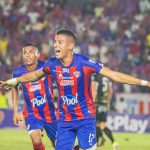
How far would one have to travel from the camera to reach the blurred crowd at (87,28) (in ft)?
78.1

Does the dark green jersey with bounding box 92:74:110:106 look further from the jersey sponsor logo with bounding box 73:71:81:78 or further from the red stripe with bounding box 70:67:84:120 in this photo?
the jersey sponsor logo with bounding box 73:71:81:78

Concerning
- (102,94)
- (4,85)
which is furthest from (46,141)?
(4,85)

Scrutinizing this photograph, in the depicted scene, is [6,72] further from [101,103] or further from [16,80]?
[16,80]

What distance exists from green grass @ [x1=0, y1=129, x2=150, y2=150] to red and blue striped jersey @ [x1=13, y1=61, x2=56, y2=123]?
13.9 ft

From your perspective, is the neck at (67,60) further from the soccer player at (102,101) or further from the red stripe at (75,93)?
the soccer player at (102,101)

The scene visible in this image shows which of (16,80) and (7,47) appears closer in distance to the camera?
(16,80)

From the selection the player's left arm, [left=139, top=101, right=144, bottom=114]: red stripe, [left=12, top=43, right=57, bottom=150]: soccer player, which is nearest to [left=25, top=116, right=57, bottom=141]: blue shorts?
[left=12, top=43, right=57, bottom=150]: soccer player

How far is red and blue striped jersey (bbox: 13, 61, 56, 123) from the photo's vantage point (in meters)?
11.3

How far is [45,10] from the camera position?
2630cm

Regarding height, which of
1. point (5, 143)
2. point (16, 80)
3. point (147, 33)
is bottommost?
point (5, 143)

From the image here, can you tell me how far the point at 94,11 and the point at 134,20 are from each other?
1.75 m

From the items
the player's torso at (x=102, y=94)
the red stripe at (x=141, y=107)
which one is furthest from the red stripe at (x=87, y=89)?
the red stripe at (x=141, y=107)

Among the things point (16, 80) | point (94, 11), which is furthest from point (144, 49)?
point (16, 80)

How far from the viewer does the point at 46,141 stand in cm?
1744
